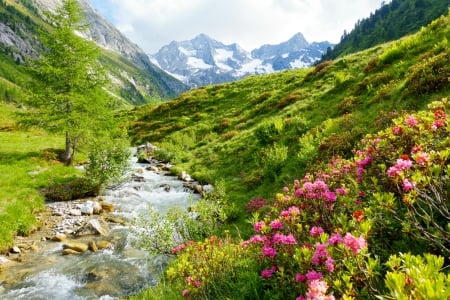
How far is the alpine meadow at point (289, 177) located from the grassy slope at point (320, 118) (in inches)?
4.0

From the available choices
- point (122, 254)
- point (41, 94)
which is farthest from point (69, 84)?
point (122, 254)

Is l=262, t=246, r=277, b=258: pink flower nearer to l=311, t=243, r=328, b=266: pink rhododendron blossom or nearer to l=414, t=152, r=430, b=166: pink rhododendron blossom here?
l=311, t=243, r=328, b=266: pink rhododendron blossom

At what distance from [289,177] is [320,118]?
21.2 ft

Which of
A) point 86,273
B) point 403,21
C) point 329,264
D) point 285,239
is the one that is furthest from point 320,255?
point 403,21

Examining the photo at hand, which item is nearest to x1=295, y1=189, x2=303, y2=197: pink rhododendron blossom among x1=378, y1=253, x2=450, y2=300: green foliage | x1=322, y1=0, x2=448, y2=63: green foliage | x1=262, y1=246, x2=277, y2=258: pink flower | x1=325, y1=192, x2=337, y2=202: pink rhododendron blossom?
x1=325, y1=192, x2=337, y2=202: pink rhododendron blossom

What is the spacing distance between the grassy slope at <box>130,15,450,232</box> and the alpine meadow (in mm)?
102

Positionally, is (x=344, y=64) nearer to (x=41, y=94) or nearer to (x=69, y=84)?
(x=69, y=84)

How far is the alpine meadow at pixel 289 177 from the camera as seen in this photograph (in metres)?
3.61

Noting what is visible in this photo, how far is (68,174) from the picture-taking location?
882 inches

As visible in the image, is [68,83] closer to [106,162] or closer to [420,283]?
[106,162]

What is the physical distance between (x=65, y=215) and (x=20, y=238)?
2586 millimetres

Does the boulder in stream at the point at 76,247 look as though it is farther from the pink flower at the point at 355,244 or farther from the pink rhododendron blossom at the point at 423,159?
the pink rhododendron blossom at the point at 423,159

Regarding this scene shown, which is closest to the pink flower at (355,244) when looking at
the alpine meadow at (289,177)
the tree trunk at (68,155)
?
the alpine meadow at (289,177)

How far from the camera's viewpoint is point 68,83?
25.2 metres
